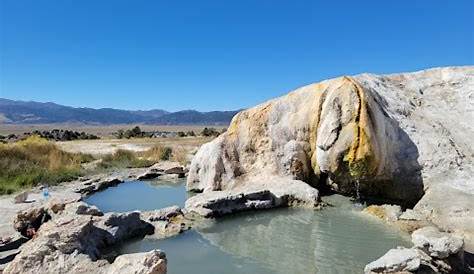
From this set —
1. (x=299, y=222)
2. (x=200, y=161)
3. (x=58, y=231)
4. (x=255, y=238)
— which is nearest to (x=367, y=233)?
(x=299, y=222)

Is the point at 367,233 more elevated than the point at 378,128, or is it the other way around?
the point at 378,128

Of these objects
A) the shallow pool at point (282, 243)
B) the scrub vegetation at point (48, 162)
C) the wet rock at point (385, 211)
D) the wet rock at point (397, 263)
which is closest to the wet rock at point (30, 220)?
the shallow pool at point (282, 243)

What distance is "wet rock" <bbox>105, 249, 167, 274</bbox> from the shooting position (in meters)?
6.89

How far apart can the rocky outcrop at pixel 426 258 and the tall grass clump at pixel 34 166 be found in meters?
12.8

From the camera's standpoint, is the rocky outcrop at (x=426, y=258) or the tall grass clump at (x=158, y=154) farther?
the tall grass clump at (x=158, y=154)

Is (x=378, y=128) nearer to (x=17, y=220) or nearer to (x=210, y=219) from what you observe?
(x=210, y=219)

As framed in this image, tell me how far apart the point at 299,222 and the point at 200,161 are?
6.03m

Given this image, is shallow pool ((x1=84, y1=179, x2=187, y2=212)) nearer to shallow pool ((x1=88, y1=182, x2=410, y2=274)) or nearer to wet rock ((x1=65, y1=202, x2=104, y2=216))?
wet rock ((x1=65, y1=202, x2=104, y2=216))

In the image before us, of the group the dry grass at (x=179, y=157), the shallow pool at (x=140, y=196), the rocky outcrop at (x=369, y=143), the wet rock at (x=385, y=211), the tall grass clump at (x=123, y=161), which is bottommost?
the shallow pool at (x=140, y=196)

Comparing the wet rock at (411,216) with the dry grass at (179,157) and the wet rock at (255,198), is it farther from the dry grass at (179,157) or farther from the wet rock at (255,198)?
the dry grass at (179,157)

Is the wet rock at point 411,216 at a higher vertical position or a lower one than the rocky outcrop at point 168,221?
higher

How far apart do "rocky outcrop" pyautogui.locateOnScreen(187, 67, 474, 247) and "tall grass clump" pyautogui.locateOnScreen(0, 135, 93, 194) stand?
5.81 metres

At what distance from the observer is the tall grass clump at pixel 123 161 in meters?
24.5

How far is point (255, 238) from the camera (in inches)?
429
